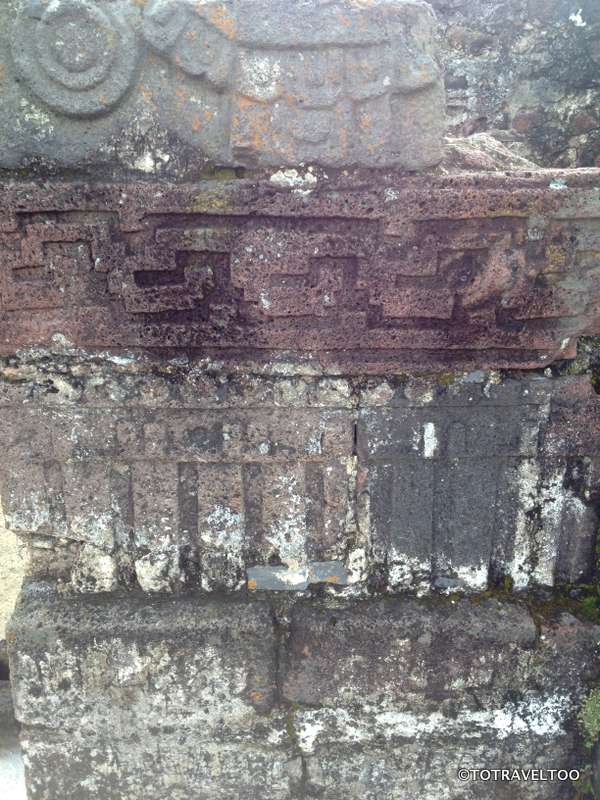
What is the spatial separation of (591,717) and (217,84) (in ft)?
7.56

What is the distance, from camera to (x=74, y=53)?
1.70 metres

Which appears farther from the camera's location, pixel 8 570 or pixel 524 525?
pixel 8 570

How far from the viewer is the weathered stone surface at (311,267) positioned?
5.95 ft

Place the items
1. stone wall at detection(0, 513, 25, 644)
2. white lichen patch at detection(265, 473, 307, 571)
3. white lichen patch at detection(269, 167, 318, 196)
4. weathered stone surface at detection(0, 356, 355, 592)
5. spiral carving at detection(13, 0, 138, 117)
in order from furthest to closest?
stone wall at detection(0, 513, 25, 644)
white lichen patch at detection(265, 473, 307, 571)
weathered stone surface at detection(0, 356, 355, 592)
white lichen patch at detection(269, 167, 318, 196)
spiral carving at detection(13, 0, 138, 117)

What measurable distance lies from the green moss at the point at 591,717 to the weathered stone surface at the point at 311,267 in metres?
1.22

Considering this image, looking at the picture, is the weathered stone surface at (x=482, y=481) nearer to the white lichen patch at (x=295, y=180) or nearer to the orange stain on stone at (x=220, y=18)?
the white lichen patch at (x=295, y=180)

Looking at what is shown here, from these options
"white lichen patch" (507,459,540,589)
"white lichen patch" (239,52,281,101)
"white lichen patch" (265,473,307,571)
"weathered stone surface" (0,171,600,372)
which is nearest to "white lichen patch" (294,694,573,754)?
"white lichen patch" (507,459,540,589)

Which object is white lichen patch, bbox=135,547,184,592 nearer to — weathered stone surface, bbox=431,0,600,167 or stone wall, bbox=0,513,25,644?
stone wall, bbox=0,513,25,644

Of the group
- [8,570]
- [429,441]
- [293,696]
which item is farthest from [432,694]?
[8,570]

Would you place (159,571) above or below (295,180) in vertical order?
below

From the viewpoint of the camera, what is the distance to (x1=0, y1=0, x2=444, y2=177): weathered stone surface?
169 centimetres

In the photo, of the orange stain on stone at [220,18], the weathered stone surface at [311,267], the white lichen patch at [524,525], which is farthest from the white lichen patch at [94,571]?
the orange stain on stone at [220,18]

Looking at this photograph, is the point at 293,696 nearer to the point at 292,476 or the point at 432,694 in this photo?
the point at 432,694

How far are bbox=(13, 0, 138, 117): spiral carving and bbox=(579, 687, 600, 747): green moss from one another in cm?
239
